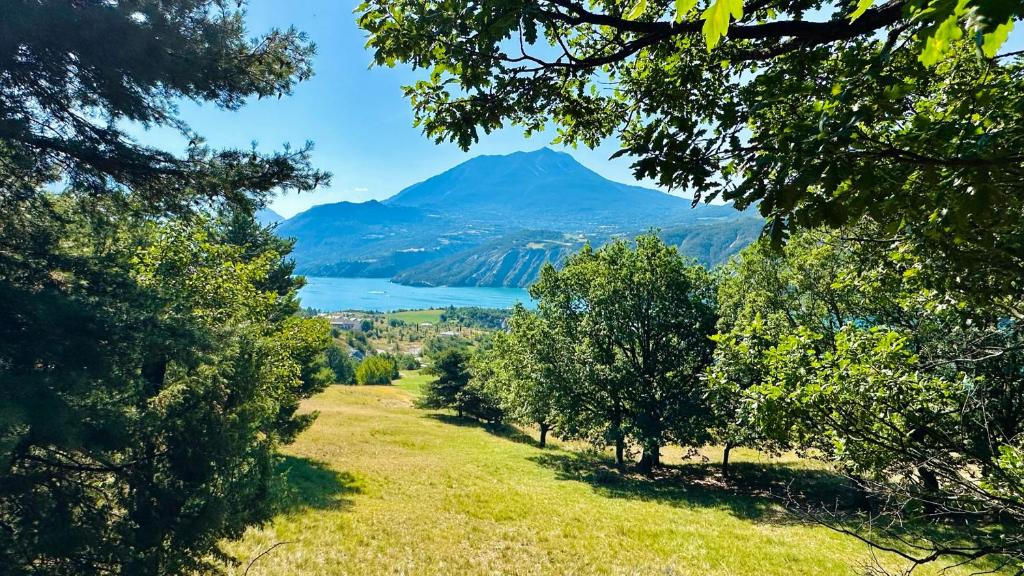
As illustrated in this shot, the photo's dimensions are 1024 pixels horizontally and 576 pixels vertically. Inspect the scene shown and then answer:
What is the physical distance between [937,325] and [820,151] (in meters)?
11.8

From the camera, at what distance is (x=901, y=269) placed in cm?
573

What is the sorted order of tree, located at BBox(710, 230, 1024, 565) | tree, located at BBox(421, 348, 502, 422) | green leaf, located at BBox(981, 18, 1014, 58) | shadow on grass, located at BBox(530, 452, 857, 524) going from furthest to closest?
tree, located at BBox(421, 348, 502, 422) → shadow on grass, located at BBox(530, 452, 857, 524) → tree, located at BBox(710, 230, 1024, 565) → green leaf, located at BBox(981, 18, 1014, 58)

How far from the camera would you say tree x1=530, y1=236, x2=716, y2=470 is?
890 inches

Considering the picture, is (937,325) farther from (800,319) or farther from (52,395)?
(52,395)

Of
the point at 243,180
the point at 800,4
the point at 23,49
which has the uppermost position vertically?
the point at 23,49

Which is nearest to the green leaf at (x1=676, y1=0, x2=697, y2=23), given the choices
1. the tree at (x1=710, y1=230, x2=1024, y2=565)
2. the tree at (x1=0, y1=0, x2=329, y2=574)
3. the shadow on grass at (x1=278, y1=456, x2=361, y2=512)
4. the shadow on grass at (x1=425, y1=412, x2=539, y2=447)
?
the tree at (x1=710, y1=230, x2=1024, y2=565)

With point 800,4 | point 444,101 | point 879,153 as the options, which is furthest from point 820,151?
point 444,101

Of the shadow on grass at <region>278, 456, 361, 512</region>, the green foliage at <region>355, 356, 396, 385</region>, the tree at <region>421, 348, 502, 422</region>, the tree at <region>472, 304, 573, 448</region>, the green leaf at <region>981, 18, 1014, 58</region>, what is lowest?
the green foliage at <region>355, 356, 396, 385</region>

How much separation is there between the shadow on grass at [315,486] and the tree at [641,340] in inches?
473

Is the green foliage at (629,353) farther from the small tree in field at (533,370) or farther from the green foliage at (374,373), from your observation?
the green foliage at (374,373)

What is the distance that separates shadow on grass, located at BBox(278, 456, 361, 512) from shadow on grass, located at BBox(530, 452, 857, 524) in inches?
427

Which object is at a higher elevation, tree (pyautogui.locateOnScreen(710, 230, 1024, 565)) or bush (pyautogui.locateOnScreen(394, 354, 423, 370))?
tree (pyautogui.locateOnScreen(710, 230, 1024, 565))

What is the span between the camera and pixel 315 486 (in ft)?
55.0

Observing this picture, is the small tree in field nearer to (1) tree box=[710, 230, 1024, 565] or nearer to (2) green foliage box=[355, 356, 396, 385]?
(1) tree box=[710, 230, 1024, 565]
